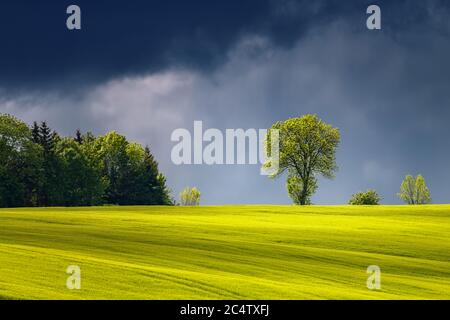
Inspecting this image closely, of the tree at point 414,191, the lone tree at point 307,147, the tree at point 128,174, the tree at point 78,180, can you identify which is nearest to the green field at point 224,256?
the lone tree at point 307,147

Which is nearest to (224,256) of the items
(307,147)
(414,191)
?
(307,147)

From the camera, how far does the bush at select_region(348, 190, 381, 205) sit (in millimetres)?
150000

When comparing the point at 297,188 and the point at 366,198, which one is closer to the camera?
the point at 297,188

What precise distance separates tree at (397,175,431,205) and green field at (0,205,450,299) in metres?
98.2

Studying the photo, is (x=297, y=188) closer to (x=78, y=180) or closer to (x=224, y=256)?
(x=78, y=180)

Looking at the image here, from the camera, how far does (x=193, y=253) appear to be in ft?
132

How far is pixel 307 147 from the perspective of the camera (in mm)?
112125

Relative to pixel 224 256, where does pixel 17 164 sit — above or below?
above

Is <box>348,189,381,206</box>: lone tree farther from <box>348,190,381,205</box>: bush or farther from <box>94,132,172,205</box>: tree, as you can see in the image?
<box>94,132,172,205</box>: tree

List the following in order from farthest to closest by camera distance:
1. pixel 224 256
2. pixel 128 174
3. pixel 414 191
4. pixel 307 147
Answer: pixel 414 191 → pixel 128 174 → pixel 307 147 → pixel 224 256

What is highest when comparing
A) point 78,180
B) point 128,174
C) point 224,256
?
point 128,174

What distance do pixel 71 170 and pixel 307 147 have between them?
39536 mm

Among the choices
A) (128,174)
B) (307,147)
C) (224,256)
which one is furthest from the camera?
(128,174)
